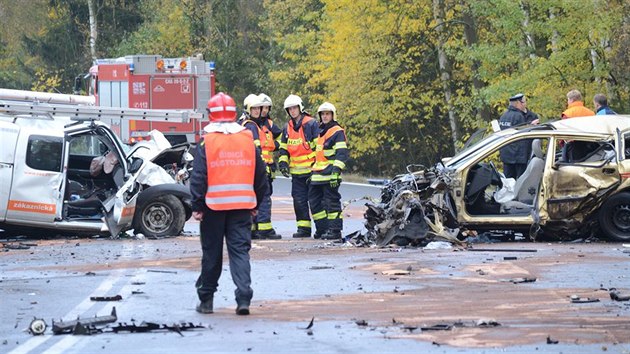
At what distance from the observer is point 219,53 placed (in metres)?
58.4

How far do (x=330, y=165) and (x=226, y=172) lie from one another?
765 cm

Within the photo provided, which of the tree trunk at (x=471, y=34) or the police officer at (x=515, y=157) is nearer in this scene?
the police officer at (x=515, y=157)

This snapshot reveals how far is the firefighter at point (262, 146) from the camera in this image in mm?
18797

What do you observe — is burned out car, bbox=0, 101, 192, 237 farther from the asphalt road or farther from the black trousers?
the black trousers

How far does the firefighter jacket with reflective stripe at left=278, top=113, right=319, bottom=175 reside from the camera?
19078mm

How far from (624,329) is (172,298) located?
4.08 m

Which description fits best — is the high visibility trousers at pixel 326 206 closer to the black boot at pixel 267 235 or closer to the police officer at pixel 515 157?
the black boot at pixel 267 235

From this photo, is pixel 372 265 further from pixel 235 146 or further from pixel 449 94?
pixel 449 94

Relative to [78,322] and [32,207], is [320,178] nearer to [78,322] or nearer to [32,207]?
[32,207]

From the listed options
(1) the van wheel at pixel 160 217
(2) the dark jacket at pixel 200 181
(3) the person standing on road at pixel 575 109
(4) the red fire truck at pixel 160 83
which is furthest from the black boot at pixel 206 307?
(4) the red fire truck at pixel 160 83

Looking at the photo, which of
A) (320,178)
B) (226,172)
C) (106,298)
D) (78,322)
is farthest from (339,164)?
(78,322)

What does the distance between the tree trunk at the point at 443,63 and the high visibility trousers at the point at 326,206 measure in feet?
73.8

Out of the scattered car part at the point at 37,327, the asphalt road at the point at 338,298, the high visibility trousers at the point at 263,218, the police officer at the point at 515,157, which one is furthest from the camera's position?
the high visibility trousers at the point at 263,218

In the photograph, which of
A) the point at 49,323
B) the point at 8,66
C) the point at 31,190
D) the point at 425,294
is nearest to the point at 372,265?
the point at 425,294
